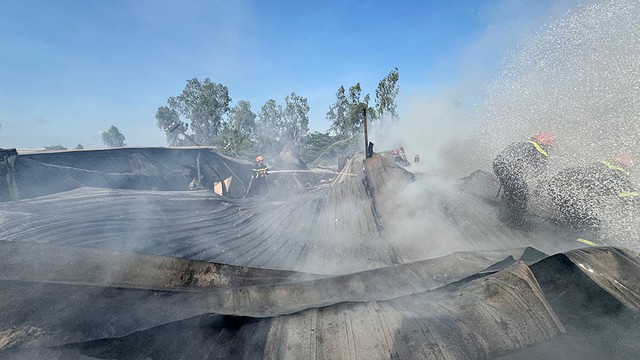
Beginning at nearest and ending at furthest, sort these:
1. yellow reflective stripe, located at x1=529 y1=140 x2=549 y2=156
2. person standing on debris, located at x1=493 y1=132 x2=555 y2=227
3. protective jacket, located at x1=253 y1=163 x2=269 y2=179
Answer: person standing on debris, located at x1=493 y1=132 x2=555 y2=227, yellow reflective stripe, located at x1=529 y1=140 x2=549 y2=156, protective jacket, located at x1=253 y1=163 x2=269 y2=179

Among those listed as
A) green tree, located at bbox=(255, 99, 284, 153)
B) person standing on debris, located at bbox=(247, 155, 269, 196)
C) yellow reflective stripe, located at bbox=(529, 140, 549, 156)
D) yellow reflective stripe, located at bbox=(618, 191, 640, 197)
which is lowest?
person standing on debris, located at bbox=(247, 155, 269, 196)

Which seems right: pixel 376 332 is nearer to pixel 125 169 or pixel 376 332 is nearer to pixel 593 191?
pixel 593 191

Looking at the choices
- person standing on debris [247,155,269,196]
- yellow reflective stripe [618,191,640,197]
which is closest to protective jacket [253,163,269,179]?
person standing on debris [247,155,269,196]

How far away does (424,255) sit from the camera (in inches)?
160

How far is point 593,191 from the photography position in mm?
4023

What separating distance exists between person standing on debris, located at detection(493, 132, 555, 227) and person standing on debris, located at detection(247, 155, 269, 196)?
12063 mm

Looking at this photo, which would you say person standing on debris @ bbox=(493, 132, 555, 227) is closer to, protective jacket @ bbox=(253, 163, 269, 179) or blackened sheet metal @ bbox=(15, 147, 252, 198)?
blackened sheet metal @ bbox=(15, 147, 252, 198)

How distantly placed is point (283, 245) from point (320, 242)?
576 mm

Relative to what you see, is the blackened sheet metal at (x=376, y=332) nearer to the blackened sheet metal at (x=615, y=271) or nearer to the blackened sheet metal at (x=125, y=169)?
the blackened sheet metal at (x=615, y=271)

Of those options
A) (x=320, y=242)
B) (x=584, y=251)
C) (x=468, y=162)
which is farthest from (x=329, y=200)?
(x=468, y=162)

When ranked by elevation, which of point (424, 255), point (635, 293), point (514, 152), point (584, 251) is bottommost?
point (424, 255)

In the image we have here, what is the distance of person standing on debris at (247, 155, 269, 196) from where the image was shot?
15.1 m

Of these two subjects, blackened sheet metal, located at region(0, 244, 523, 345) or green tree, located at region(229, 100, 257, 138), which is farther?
green tree, located at region(229, 100, 257, 138)

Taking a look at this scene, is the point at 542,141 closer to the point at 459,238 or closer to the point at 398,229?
the point at 459,238
